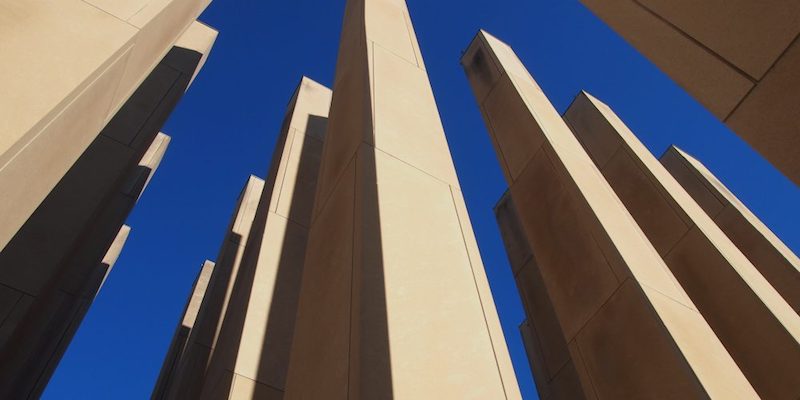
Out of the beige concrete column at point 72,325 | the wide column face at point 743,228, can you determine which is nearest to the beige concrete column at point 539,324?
the wide column face at point 743,228

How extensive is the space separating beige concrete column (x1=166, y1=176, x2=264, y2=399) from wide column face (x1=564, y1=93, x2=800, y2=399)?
7759 millimetres

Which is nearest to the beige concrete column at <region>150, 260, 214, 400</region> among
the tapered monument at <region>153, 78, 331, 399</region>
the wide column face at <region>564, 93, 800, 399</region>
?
the tapered monument at <region>153, 78, 331, 399</region>

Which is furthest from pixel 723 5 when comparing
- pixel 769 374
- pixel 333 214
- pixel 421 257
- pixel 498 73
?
pixel 498 73

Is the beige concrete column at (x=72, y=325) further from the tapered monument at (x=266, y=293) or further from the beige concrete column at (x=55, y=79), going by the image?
the beige concrete column at (x=55, y=79)

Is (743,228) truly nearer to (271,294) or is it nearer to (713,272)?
(713,272)

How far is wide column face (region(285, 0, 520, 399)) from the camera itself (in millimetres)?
3496

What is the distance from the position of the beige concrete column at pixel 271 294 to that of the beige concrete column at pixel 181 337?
5735 mm

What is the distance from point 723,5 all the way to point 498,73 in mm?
9394

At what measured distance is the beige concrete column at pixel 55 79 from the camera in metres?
2.89

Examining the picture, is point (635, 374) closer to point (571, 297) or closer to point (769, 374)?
point (571, 297)

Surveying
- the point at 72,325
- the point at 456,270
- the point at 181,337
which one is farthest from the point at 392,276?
the point at 181,337

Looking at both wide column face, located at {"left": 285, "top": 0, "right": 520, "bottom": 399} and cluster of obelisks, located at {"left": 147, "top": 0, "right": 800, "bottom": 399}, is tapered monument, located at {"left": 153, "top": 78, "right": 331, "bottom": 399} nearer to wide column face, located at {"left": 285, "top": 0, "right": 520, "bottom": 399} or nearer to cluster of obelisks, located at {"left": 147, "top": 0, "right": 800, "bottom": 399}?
cluster of obelisks, located at {"left": 147, "top": 0, "right": 800, "bottom": 399}

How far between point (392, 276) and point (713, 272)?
259 inches

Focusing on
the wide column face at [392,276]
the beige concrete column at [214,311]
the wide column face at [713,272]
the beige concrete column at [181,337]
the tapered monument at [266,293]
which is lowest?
the beige concrete column at [181,337]
